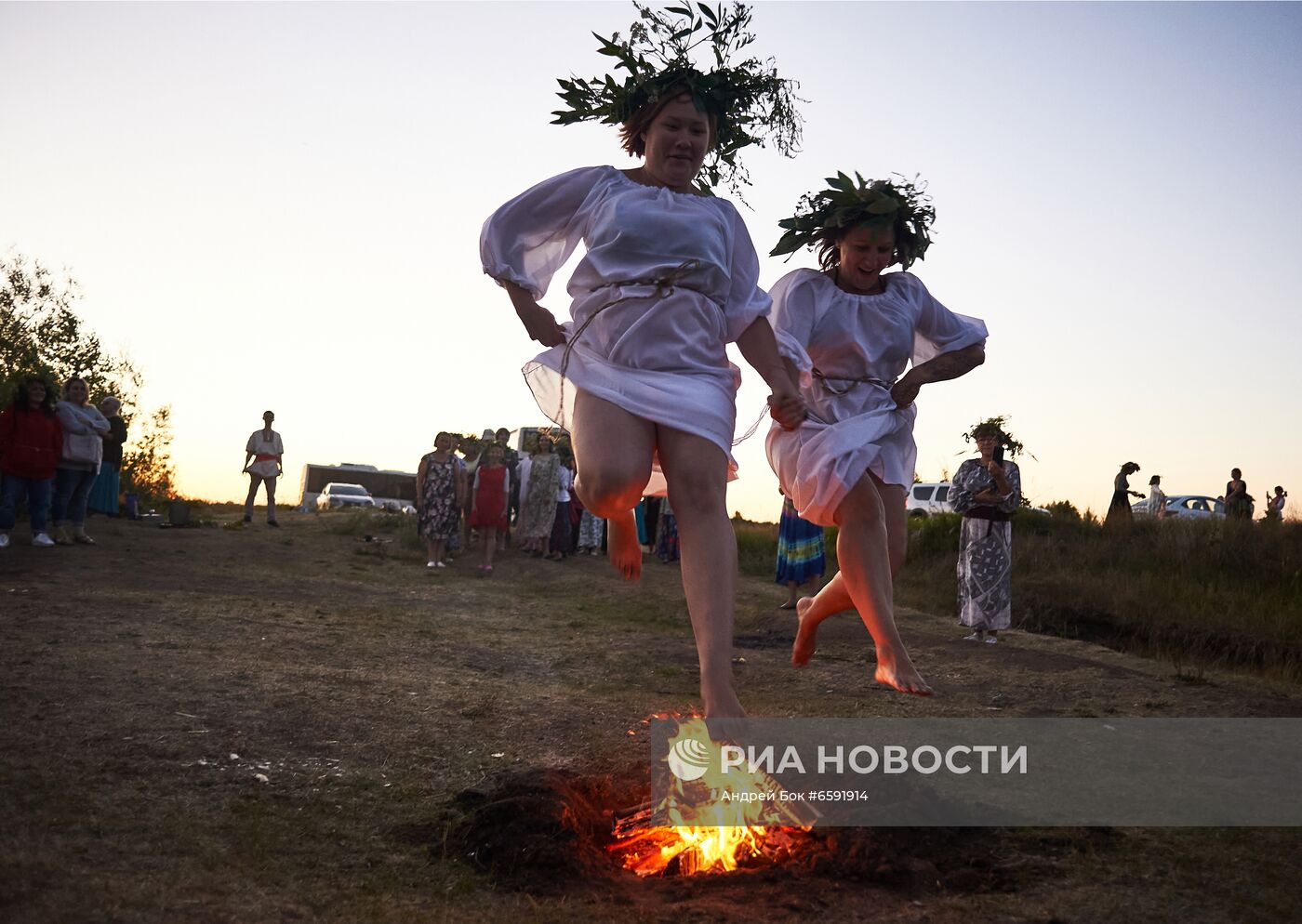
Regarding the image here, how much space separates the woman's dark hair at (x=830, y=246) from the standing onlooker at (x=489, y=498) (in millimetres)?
11424

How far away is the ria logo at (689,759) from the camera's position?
314 centimetres

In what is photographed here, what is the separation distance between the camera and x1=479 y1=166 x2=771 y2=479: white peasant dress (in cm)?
347

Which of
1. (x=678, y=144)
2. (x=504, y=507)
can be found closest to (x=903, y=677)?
(x=678, y=144)

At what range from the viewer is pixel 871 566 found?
448 centimetres

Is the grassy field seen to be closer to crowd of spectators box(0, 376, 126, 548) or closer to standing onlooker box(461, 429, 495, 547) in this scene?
standing onlooker box(461, 429, 495, 547)

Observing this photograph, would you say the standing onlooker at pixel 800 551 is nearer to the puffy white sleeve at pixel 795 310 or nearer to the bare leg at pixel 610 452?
the puffy white sleeve at pixel 795 310

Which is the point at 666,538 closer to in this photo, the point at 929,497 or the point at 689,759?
the point at 689,759

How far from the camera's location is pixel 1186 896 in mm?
2705

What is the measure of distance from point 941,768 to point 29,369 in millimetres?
24999

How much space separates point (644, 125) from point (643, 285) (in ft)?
2.35

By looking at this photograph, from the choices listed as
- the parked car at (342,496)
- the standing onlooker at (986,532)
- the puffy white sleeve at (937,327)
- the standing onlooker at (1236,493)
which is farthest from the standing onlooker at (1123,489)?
the parked car at (342,496)

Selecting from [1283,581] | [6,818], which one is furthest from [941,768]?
[1283,581]

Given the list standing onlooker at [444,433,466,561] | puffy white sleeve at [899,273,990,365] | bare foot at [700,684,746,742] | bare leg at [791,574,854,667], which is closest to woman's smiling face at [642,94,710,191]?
puffy white sleeve at [899,273,990,365]

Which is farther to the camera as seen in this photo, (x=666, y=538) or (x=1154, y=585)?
(x=666, y=538)
